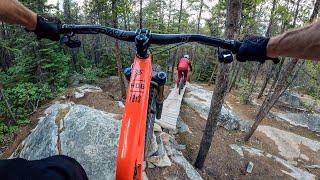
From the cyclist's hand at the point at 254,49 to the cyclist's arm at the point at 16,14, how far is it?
64.8 inches

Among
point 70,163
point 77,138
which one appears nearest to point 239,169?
point 77,138

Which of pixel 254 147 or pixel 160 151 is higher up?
pixel 160 151

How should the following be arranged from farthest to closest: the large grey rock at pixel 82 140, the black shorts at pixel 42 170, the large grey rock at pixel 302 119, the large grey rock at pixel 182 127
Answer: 1. the large grey rock at pixel 302 119
2. the large grey rock at pixel 182 127
3. the large grey rock at pixel 82 140
4. the black shorts at pixel 42 170

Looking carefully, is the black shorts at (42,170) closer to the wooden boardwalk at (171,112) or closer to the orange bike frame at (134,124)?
the orange bike frame at (134,124)

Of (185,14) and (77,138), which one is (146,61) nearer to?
(77,138)

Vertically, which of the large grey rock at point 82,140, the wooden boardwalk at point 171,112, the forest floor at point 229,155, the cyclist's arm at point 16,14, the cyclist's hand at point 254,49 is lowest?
the forest floor at point 229,155

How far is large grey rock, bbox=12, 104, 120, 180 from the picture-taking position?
5520 mm

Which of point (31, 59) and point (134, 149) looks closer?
point (134, 149)

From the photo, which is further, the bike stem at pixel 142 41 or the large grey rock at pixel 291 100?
the large grey rock at pixel 291 100

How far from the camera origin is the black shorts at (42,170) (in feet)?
3.94

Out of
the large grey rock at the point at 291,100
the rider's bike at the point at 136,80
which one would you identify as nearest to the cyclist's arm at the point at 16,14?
the rider's bike at the point at 136,80

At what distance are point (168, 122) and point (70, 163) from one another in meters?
10.6

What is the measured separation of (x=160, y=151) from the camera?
26.9ft

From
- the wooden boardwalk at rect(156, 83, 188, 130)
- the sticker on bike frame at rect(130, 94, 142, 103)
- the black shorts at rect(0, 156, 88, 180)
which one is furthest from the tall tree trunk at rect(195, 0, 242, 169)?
the black shorts at rect(0, 156, 88, 180)
